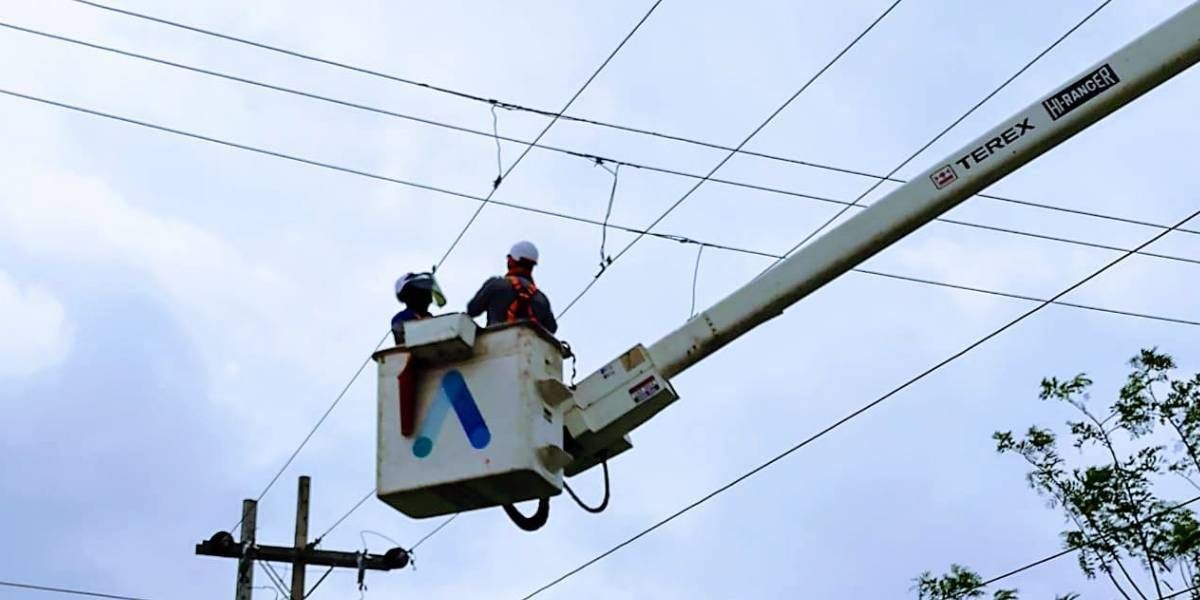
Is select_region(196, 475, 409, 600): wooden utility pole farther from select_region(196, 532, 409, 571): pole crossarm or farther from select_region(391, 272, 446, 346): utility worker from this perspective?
select_region(391, 272, 446, 346): utility worker

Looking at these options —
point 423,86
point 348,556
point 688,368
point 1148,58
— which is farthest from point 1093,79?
point 348,556

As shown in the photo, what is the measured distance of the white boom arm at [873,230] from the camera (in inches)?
289

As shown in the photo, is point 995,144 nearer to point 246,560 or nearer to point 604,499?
point 604,499

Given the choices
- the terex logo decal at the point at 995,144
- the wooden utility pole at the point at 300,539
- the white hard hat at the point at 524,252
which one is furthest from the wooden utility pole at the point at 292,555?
the terex logo decal at the point at 995,144

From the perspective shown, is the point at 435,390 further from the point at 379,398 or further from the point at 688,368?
the point at 688,368

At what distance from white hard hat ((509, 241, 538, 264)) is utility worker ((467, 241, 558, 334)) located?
93mm

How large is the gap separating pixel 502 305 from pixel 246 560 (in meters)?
10.6

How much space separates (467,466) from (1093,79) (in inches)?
117

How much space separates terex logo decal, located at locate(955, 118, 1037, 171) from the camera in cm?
743

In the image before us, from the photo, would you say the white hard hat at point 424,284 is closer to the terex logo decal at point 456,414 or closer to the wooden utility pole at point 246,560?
the terex logo decal at point 456,414

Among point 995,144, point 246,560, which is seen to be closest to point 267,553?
point 246,560

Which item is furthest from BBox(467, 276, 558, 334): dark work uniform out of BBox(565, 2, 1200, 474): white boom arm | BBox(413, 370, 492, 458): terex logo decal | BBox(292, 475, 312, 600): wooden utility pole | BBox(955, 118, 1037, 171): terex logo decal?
BBox(292, 475, 312, 600): wooden utility pole

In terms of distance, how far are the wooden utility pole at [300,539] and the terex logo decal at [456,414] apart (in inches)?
434

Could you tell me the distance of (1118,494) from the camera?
1248 cm
